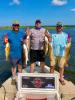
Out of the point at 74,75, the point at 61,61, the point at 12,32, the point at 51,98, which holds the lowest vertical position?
the point at 74,75

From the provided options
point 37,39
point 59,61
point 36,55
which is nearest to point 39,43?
point 37,39

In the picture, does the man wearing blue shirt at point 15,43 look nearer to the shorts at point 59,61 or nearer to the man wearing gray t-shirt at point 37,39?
the man wearing gray t-shirt at point 37,39

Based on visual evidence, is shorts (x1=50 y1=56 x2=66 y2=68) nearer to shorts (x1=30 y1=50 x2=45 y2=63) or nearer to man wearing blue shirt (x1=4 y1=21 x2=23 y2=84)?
shorts (x1=30 y1=50 x2=45 y2=63)

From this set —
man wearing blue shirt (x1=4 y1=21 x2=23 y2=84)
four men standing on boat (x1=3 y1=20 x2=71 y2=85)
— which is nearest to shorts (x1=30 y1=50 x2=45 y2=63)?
four men standing on boat (x1=3 y1=20 x2=71 y2=85)

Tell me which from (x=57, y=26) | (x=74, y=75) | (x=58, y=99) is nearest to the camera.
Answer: (x=58, y=99)

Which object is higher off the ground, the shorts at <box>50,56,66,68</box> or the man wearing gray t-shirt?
the man wearing gray t-shirt

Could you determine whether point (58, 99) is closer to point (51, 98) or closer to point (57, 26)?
point (51, 98)

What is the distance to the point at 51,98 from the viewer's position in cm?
752

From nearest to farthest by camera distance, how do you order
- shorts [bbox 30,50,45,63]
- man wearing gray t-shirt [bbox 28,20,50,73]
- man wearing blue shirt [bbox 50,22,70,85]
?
man wearing blue shirt [bbox 50,22,70,85] < man wearing gray t-shirt [bbox 28,20,50,73] < shorts [bbox 30,50,45,63]

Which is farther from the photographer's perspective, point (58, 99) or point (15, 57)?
point (15, 57)

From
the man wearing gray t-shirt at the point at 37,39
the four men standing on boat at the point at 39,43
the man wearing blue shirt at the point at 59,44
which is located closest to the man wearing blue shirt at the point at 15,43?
the four men standing on boat at the point at 39,43

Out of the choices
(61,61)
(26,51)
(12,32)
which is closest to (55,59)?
(61,61)

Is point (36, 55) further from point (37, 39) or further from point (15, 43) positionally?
point (15, 43)

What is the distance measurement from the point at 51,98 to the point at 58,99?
Answer: 335 mm
